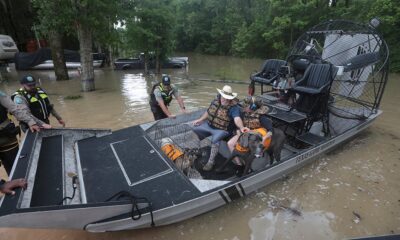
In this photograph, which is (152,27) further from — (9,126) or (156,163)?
(156,163)

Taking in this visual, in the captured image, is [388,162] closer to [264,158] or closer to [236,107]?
[264,158]

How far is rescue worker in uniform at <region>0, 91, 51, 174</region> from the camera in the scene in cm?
349

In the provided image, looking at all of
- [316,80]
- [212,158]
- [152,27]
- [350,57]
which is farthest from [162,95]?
[152,27]

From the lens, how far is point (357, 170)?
16.5 ft

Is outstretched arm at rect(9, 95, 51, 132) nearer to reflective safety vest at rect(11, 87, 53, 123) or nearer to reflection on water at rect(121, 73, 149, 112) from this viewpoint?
reflective safety vest at rect(11, 87, 53, 123)

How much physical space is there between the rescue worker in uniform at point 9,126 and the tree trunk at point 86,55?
678 cm

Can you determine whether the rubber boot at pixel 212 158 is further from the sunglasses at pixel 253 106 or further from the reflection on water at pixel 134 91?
the reflection on water at pixel 134 91

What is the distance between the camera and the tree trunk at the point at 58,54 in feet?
39.8

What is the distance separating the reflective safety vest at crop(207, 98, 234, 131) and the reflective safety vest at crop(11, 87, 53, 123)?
110 inches

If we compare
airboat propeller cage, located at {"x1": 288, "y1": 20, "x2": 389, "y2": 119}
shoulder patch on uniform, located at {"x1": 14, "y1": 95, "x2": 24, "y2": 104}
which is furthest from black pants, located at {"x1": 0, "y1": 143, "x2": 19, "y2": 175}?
airboat propeller cage, located at {"x1": 288, "y1": 20, "x2": 389, "y2": 119}

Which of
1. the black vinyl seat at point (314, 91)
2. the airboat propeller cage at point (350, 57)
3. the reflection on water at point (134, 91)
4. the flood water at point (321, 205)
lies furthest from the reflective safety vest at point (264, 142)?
the reflection on water at point (134, 91)

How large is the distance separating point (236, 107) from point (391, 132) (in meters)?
4.92

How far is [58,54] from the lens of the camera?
12805 mm

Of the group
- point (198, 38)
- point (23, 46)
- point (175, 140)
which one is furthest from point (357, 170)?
point (198, 38)
